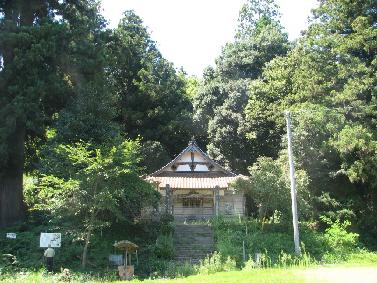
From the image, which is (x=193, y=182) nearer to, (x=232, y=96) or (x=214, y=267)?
(x=232, y=96)

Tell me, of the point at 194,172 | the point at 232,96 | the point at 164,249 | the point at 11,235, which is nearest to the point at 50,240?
the point at 11,235

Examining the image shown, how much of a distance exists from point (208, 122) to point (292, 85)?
10.4m

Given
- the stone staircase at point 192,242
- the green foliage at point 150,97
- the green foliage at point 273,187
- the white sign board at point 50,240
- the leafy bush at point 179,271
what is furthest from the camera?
the green foliage at point 150,97

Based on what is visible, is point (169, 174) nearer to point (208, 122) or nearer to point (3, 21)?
point (208, 122)

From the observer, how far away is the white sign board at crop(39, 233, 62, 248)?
1844cm

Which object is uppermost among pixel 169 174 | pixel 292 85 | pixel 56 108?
pixel 292 85

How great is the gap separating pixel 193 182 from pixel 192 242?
25.9 ft

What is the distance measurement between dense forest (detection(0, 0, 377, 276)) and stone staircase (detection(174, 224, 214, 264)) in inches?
115

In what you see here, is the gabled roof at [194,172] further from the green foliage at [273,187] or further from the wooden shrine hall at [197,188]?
the green foliage at [273,187]

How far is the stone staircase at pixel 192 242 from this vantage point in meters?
22.1

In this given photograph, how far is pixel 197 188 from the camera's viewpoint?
30.7 m

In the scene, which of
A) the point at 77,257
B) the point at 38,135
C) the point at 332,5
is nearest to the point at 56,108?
the point at 38,135

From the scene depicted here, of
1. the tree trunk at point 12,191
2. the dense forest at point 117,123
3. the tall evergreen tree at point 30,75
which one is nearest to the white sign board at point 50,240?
the dense forest at point 117,123

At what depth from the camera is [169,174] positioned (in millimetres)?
33688
